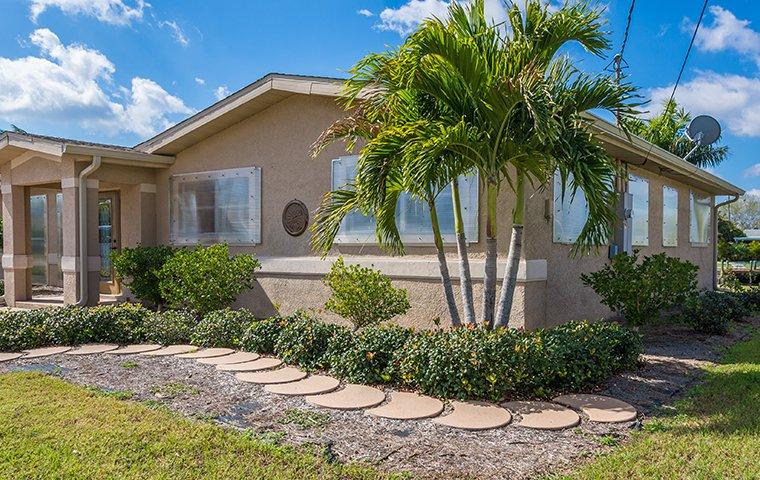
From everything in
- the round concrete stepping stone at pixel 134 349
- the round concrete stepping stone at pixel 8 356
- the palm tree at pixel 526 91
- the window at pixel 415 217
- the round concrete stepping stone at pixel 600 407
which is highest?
the palm tree at pixel 526 91

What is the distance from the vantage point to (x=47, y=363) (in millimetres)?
6660

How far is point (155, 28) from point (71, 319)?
7.31 metres

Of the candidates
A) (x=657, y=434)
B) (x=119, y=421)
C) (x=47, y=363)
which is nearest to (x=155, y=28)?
(x=47, y=363)

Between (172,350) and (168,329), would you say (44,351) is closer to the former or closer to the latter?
(168,329)

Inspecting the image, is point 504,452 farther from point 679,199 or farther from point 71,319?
point 679,199

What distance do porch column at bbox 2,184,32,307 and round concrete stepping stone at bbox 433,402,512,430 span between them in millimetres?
11264

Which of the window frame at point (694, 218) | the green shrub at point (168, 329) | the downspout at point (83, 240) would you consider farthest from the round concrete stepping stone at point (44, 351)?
the window frame at point (694, 218)

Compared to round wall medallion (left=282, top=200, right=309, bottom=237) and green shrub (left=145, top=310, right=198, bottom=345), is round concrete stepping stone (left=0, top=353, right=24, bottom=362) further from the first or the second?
round wall medallion (left=282, top=200, right=309, bottom=237)

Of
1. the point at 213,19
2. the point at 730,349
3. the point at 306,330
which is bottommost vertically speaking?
the point at 730,349

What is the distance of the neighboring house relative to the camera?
8.27 metres

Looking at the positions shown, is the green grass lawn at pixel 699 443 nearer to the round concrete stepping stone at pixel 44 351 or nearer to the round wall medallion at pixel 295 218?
the round wall medallion at pixel 295 218

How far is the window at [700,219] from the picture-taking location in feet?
50.6

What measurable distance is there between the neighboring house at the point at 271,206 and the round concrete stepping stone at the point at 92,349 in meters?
2.96

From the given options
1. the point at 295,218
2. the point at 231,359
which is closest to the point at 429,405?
the point at 231,359
